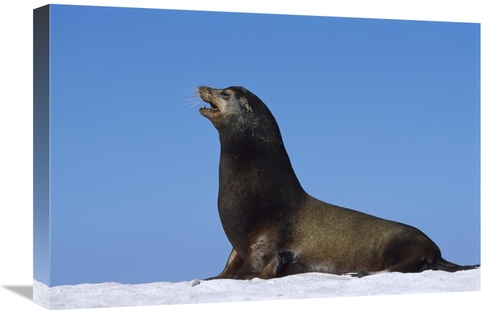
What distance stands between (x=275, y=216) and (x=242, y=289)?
115cm

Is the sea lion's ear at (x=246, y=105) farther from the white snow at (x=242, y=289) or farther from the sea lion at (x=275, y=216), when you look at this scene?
the white snow at (x=242, y=289)

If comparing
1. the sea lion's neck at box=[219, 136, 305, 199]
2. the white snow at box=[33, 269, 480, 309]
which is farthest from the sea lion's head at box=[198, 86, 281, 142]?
the white snow at box=[33, 269, 480, 309]

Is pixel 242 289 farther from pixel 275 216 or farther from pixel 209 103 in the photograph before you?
pixel 209 103

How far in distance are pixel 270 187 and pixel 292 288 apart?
131cm

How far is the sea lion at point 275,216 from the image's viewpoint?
14.7m

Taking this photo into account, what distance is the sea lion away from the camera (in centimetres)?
1466

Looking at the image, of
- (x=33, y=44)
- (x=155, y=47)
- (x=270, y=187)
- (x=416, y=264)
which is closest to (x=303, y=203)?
(x=270, y=187)

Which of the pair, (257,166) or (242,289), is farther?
(257,166)

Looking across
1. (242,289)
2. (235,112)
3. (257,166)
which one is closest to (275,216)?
(257,166)

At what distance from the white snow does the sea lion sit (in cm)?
19

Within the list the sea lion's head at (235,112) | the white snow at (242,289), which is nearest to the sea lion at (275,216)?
the sea lion's head at (235,112)

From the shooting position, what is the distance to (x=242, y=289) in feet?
46.0

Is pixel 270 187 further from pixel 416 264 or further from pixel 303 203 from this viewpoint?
pixel 416 264

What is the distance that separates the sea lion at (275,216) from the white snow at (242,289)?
189mm
